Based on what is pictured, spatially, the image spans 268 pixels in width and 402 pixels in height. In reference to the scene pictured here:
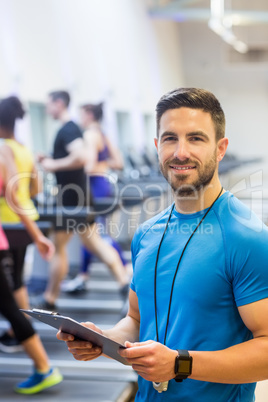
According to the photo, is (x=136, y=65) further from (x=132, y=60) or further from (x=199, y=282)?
(x=199, y=282)

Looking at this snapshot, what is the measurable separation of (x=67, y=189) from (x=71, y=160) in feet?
0.89

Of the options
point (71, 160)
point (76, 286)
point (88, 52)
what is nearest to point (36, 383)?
point (71, 160)

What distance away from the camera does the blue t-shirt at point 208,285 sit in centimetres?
111

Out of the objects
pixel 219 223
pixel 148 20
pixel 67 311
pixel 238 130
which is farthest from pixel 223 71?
pixel 219 223

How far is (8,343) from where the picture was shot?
318 cm

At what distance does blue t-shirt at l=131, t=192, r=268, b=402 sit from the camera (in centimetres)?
111

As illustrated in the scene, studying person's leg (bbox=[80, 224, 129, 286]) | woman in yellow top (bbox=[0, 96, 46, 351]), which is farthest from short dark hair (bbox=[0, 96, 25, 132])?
person's leg (bbox=[80, 224, 129, 286])

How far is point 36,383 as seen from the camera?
8.34 feet

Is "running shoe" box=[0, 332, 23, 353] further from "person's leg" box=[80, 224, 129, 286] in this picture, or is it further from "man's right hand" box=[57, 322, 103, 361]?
"man's right hand" box=[57, 322, 103, 361]

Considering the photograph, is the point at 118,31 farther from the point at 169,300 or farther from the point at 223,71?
the point at 169,300

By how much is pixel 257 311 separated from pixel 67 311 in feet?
9.57

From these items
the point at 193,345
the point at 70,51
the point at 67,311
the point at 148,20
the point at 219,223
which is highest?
the point at 148,20

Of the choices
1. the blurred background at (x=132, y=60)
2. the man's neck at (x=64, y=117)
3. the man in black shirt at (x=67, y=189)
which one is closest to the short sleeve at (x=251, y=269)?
the blurred background at (x=132, y=60)

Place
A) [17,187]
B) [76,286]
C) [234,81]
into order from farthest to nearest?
[234,81] → [76,286] → [17,187]
